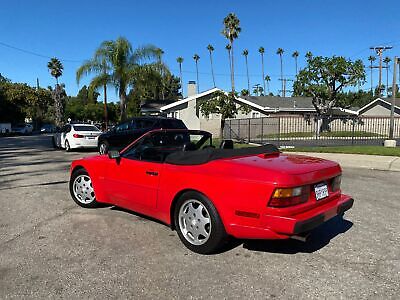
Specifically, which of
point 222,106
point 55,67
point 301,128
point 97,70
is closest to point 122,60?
point 97,70

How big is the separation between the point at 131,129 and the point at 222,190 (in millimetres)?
10567

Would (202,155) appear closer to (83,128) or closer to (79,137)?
(79,137)

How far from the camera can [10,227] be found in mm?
4922

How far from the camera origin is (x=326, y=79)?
33.7 metres

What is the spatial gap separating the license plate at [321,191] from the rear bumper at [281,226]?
0.13m

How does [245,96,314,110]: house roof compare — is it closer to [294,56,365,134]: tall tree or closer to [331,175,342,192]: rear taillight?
[294,56,365,134]: tall tree

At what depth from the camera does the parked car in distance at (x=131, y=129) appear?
13.3m

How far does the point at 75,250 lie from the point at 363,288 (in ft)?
9.93

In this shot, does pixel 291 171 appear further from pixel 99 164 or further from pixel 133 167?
pixel 99 164

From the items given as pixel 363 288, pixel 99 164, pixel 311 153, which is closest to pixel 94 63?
pixel 311 153

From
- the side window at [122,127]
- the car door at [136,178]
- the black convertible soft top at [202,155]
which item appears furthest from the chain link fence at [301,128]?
the black convertible soft top at [202,155]

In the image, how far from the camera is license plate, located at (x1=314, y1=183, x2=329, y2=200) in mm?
3781

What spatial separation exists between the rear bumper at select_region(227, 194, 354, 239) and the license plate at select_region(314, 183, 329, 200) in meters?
0.13

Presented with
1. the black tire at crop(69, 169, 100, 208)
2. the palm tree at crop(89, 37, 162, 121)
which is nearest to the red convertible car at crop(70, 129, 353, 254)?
the black tire at crop(69, 169, 100, 208)
